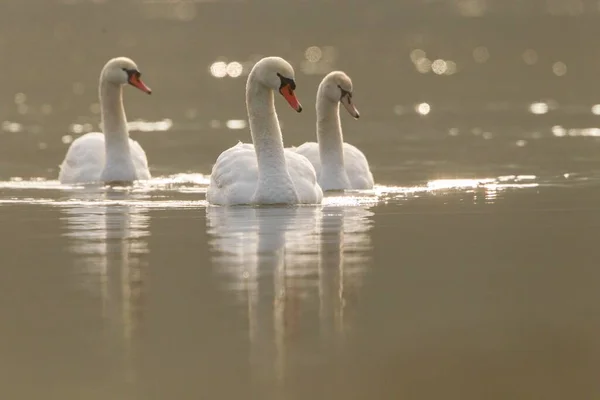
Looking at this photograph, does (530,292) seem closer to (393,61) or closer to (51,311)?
(51,311)

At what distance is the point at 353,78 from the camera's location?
40.4 m

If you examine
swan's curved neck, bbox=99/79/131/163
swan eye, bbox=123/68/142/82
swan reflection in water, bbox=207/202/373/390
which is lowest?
swan reflection in water, bbox=207/202/373/390

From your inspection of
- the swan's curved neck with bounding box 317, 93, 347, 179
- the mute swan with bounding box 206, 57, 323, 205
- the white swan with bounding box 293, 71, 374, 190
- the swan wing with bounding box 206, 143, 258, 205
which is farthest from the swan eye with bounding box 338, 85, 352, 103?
the swan wing with bounding box 206, 143, 258, 205

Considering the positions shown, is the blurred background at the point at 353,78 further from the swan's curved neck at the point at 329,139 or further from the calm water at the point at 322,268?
the swan's curved neck at the point at 329,139

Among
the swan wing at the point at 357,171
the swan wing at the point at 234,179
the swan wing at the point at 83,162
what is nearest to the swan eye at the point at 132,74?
the swan wing at the point at 83,162

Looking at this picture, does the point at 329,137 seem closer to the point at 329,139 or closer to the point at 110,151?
the point at 329,139

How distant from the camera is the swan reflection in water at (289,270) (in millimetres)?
9672

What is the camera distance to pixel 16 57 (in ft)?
167

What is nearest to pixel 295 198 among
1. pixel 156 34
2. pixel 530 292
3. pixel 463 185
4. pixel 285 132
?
pixel 463 185

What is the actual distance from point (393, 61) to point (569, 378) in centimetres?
3787

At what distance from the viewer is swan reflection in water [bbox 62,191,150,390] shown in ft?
33.2

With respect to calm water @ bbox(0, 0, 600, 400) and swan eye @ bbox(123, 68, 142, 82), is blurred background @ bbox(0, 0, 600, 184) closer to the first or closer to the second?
calm water @ bbox(0, 0, 600, 400)

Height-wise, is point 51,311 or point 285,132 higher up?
point 285,132

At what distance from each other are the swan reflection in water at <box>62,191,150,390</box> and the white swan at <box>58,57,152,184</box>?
2468 millimetres
